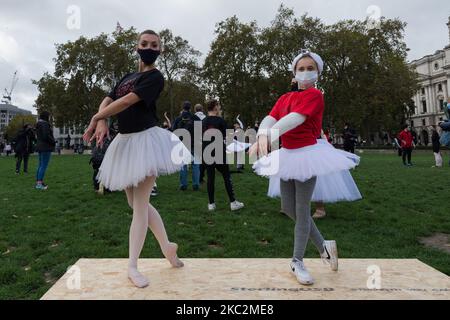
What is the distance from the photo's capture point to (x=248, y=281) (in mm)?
3656

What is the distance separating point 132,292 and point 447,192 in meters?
10.4

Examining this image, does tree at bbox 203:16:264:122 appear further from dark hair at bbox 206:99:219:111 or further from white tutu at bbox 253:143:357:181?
white tutu at bbox 253:143:357:181

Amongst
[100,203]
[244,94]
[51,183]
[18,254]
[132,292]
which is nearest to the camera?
[132,292]

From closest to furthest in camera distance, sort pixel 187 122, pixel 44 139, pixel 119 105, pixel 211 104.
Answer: pixel 119 105 → pixel 211 104 → pixel 187 122 → pixel 44 139

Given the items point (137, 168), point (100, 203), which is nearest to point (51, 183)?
point (100, 203)

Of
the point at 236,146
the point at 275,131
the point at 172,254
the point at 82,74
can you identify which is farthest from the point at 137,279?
the point at 82,74

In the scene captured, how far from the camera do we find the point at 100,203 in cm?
889

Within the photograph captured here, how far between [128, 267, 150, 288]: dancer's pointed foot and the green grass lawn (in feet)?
3.16

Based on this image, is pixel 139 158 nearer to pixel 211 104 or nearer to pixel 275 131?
pixel 275 131

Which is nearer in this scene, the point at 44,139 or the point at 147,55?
the point at 147,55

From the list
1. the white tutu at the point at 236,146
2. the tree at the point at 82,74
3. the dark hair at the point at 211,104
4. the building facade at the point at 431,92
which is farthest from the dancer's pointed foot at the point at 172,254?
the building facade at the point at 431,92

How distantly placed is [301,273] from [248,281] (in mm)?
532
